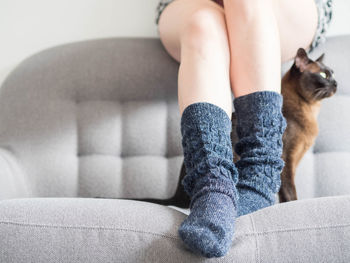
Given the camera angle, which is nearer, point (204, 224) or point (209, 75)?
point (204, 224)

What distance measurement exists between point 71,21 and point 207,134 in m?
1.00

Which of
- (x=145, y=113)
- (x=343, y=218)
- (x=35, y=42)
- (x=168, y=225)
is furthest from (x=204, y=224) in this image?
(x=35, y=42)

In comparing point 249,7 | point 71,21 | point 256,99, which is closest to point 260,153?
point 256,99

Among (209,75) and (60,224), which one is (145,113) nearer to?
(209,75)

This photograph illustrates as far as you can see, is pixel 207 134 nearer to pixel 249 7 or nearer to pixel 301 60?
pixel 249 7

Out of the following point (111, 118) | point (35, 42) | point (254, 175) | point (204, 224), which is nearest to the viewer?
point (204, 224)

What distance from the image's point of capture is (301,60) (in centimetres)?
114

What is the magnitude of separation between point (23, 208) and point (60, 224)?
89 millimetres

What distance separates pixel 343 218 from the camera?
0.63m

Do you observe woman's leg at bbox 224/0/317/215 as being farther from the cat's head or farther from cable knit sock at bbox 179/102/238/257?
the cat's head

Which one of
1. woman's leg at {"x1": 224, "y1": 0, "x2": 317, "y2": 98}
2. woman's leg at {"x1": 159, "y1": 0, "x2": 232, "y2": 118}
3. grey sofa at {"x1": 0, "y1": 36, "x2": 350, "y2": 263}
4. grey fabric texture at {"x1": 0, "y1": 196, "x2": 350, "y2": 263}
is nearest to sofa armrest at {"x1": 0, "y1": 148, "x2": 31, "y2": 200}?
grey sofa at {"x1": 0, "y1": 36, "x2": 350, "y2": 263}

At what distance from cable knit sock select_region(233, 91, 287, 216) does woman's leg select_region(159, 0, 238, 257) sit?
0.05m

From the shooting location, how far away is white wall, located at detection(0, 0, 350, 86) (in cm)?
144

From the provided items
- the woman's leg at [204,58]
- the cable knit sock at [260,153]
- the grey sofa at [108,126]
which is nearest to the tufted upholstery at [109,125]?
the grey sofa at [108,126]
